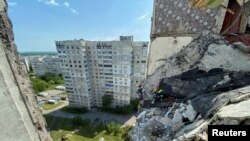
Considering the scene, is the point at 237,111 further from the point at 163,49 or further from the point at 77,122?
the point at 77,122

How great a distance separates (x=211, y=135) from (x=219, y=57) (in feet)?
3.69

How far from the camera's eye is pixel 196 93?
187 cm

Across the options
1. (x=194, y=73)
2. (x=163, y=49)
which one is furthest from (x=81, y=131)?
(x=194, y=73)

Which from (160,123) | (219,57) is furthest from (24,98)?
(219,57)

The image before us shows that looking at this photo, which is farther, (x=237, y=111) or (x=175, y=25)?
(x=175, y=25)

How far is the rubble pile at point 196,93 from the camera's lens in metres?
1.36

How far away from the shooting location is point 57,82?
32438 mm

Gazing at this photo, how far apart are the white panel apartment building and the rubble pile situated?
15442mm

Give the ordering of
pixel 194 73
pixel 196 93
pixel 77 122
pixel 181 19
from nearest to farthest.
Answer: pixel 196 93, pixel 194 73, pixel 181 19, pixel 77 122

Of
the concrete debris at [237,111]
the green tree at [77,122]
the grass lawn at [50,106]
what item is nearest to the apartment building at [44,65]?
the grass lawn at [50,106]

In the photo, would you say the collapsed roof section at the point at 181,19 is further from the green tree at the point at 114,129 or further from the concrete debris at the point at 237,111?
the green tree at the point at 114,129

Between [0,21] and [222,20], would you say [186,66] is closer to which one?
[222,20]

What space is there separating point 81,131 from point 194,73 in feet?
47.9

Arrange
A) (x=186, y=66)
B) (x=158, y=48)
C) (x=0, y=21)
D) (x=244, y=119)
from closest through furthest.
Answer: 1. (x=244, y=119)
2. (x=0, y=21)
3. (x=186, y=66)
4. (x=158, y=48)
